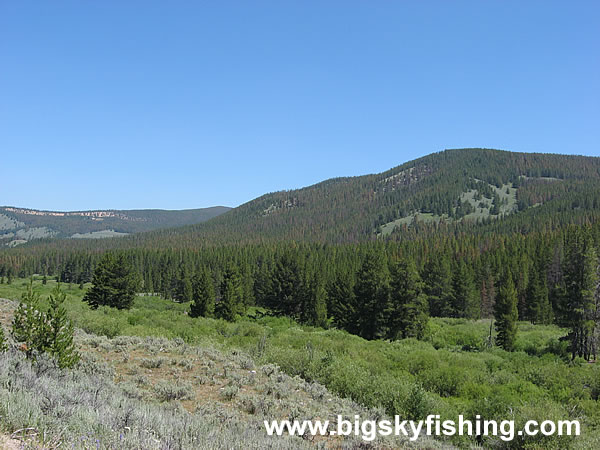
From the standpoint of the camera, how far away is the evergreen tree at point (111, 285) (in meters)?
45.0

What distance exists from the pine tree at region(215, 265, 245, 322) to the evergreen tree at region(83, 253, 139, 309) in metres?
11.1

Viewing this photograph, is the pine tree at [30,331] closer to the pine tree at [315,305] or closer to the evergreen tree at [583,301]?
the evergreen tree at [583,301]

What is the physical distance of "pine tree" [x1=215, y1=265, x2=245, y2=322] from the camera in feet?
157

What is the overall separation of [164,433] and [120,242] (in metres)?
212

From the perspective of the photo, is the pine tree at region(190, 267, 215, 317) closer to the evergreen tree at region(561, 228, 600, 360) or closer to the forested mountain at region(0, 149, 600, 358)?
the forested mountain at region(0, 149, 600, 358)

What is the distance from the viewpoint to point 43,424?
16.9ft

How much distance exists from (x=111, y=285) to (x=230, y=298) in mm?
13986

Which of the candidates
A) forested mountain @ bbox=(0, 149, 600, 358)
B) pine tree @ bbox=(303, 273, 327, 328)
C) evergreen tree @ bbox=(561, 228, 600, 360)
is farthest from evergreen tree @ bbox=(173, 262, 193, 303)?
evergreen tree @ bbox=(561, 228, 600, 360)

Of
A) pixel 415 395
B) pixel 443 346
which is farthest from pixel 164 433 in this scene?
pixel 443 346

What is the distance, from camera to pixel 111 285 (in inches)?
1793

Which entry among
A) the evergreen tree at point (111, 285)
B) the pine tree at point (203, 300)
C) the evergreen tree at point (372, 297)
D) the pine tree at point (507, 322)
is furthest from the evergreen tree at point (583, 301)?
the evergreen tree at point (111, 285)

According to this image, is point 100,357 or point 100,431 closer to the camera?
point 100,431

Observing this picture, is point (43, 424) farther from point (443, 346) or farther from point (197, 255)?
point (197, 255)

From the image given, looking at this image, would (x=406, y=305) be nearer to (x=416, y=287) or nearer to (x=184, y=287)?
(x=416, y=287)
